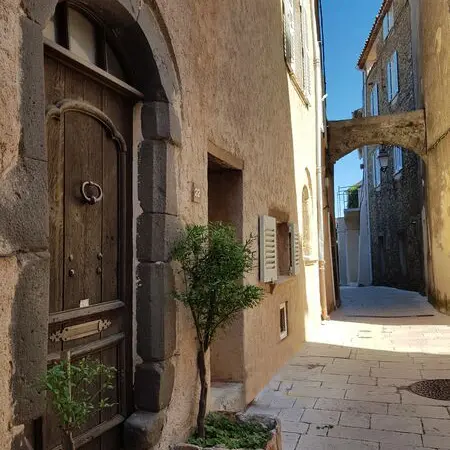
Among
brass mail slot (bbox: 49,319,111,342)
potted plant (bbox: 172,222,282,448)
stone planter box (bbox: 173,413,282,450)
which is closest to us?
brass mail slot (bbox: 49,319,111,342)

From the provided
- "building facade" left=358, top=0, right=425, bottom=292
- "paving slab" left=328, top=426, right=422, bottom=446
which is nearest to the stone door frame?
"paving slab" left=328, top=426, right=422, bottom=446

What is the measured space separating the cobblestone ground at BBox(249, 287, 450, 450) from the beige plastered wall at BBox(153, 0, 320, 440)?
1.14 ft

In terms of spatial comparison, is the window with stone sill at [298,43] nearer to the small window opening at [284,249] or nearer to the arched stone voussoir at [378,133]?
the small window opening at [284,249]

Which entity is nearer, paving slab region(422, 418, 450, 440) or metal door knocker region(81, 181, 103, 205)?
metal door knocker region(81, 181, 103, 205)

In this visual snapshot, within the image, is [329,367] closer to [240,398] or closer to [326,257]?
[240,398]

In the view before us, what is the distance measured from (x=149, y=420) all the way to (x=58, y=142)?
1.53m

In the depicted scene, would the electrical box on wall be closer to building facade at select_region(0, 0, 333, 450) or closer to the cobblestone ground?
building facade at select_region(0, 0, 333, 450)

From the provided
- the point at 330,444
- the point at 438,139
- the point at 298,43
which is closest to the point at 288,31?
the point at 298,43

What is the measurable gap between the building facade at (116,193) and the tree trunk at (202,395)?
0.32ft

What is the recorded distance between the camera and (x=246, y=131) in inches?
184

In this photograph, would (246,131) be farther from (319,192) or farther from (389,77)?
(389,77)

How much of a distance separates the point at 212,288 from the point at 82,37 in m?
1.52

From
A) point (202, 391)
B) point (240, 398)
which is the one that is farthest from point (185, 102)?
point (240, 398)

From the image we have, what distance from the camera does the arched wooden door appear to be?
7.13ft
